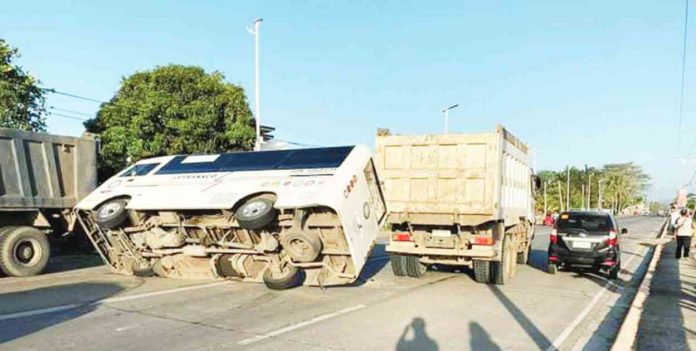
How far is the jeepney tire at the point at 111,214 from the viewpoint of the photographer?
33.3 feet

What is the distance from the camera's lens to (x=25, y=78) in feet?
56.6

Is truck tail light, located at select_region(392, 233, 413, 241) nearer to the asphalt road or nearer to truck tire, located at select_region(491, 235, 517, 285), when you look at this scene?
the asphalt road

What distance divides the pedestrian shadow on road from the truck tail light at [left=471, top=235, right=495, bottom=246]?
3446mm

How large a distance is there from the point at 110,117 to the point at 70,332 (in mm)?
15241

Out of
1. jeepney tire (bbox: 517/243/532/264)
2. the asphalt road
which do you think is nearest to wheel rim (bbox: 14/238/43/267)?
the asphalt road

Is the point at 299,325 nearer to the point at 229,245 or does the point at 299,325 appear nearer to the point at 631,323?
the point at 229,245

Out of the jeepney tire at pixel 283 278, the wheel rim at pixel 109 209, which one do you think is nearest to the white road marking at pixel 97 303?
the jeepney tire at pixel 283 278

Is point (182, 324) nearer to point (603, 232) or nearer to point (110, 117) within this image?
point (603, 232)

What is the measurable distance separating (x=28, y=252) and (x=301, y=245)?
5.89 m

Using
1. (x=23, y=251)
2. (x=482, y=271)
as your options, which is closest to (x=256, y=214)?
(x=482, y=271)

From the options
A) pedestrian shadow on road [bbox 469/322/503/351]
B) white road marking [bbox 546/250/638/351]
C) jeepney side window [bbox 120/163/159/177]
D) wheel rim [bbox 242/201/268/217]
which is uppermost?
jeepney side window [bbox 120/163/159/177]

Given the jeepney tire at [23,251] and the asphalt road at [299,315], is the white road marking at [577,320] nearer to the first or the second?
the asphalt road at [299,315]

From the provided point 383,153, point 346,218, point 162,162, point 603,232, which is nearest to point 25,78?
point 162,162

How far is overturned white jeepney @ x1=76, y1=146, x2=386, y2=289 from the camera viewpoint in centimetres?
918
